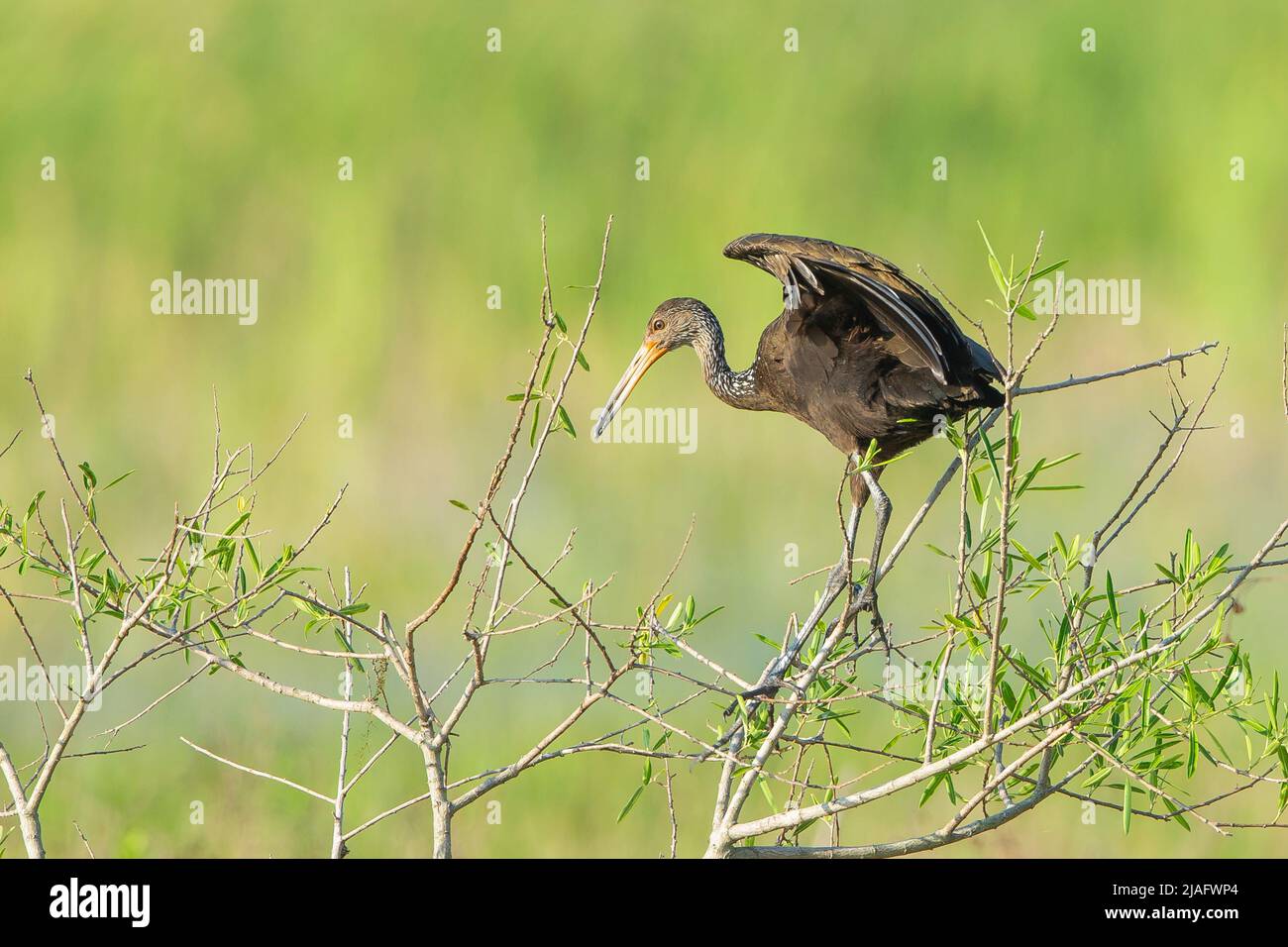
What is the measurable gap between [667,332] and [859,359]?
5.76ft

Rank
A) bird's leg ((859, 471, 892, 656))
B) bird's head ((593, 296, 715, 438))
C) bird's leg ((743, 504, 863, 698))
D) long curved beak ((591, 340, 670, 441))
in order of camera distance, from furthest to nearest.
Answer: bird's head ((593, 296, 715, 438))
long curved beak ((591, 340, 670, 441))
bird's leg ((859, 471, 892, 656))
bird's leg ((743, 504, 863, 698))

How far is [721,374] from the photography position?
6195 mm

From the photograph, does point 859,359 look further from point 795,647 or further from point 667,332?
point 667,332

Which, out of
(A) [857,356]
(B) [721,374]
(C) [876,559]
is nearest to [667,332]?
(B) [721,374]

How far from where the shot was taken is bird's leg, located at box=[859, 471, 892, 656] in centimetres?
424

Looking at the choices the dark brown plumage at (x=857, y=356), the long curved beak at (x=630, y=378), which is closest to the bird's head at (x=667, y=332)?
the long curved beak at (x=630, y=378)

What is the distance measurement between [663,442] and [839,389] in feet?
18.0

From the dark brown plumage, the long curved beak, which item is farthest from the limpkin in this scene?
the long curved beak

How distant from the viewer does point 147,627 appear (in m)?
3.39

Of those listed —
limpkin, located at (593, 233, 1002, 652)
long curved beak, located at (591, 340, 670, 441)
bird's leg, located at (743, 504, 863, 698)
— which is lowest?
bird's leg, located at (743, 504, 863, 698)

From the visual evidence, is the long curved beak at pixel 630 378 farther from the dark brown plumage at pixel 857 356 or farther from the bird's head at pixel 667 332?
the dark brown plumage at pixel 857 356

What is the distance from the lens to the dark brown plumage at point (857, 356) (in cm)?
432

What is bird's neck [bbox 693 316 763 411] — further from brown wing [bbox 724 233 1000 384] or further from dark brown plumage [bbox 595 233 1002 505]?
brown wing [bbox 724 233 1000 384]
